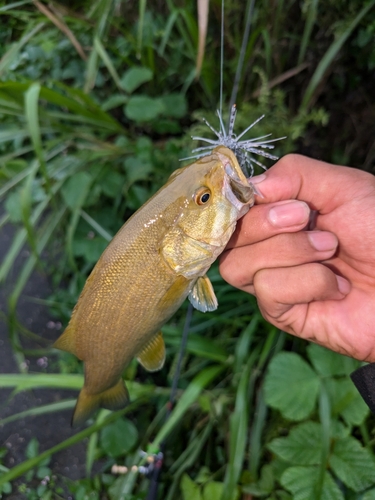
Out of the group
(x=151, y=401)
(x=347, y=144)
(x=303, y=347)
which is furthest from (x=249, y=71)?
(x=151, y=401)

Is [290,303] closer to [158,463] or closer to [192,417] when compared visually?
[158,463]

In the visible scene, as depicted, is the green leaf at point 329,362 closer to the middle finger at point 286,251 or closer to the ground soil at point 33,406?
the middle finger at point 286,251

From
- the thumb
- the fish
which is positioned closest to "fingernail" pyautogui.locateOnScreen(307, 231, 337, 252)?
the thumb

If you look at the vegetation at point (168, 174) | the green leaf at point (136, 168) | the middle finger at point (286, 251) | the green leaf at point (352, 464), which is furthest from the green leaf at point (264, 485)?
the green leaf at point (136, 168)

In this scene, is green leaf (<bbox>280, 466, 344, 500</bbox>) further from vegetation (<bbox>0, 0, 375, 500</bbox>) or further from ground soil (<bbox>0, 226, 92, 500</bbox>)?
ground soil (<bbox>0, 226, 92, 500</bbox>)

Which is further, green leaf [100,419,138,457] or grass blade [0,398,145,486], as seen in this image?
green leaf [100,419,138,457]

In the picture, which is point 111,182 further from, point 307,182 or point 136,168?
point 307,182
